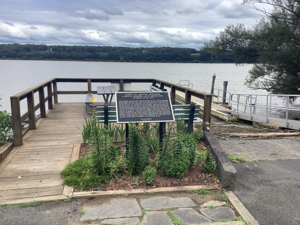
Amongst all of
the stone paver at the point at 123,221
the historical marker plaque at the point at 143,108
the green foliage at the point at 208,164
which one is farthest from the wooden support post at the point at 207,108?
the stone paver at the point at 123,221

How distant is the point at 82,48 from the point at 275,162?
6241cm

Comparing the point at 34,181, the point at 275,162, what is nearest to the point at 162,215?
the point at 34,181

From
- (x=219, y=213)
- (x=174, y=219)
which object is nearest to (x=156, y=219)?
(x=174, y=219)

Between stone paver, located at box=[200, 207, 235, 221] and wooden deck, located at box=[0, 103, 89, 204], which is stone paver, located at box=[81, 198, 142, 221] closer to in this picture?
wooden deck, located at box=[0, 103, 89, 204]

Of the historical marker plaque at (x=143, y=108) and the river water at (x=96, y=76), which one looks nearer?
the historical marker plaque at (x=143, y=108)

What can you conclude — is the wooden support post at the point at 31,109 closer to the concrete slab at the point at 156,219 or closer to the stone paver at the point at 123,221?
the stone paver at the point at 123,221

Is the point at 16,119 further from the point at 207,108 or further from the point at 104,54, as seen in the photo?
the point at 104,54

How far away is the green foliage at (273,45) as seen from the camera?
1514 cm

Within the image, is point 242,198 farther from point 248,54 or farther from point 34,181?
point 248,54

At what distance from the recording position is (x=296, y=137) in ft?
22.3

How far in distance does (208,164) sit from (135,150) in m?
1.18

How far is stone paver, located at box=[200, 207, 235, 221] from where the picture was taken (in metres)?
3.11

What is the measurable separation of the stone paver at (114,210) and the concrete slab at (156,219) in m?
0.12

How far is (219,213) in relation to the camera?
3.19 metres
